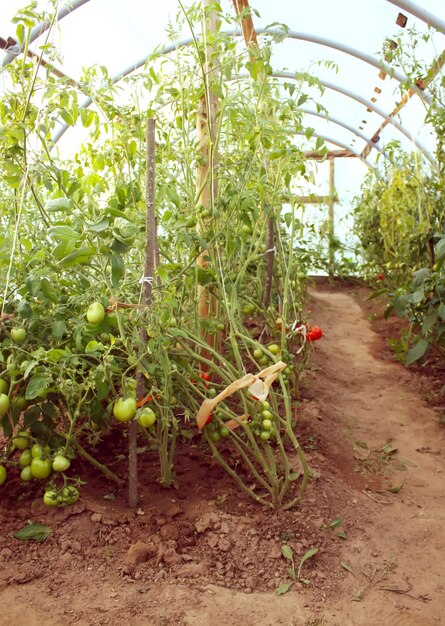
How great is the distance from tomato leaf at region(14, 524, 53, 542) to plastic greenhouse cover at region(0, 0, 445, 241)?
2.68 meters

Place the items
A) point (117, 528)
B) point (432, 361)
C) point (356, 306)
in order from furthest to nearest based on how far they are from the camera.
Result: point (356, 306) → point (432, 361) → point (117, 528)

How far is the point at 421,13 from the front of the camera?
4453mm

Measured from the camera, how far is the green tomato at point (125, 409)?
177 centimetres

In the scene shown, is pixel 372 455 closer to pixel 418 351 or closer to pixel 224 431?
pixel 418 351

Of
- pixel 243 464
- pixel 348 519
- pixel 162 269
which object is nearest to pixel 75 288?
pixel 162 269

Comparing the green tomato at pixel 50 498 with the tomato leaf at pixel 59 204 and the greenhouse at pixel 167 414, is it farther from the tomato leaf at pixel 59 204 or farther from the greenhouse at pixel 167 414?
the tomato leaf at pixel 59 204

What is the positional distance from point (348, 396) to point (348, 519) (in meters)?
1.56

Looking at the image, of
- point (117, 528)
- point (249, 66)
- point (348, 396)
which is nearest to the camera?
point (117, 528)

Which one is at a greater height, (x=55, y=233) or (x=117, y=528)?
(x=55, y=233)

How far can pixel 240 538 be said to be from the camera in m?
2.07

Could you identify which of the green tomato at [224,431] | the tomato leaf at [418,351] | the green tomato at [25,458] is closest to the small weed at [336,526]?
the green tomato at [224,431]

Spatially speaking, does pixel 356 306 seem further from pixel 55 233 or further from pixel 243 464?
pixel 55 233

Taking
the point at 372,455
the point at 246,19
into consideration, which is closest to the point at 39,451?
the point at 372,455

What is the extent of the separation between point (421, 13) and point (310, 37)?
1.45m
